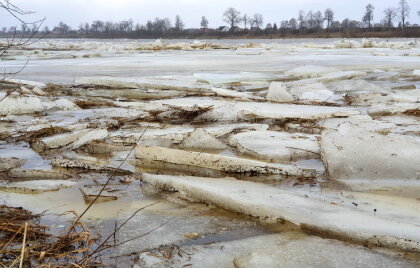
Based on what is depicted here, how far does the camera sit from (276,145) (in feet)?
9.58

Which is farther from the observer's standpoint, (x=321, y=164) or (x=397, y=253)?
(x=321, y=164)

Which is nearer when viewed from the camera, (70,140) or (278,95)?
(70,140)

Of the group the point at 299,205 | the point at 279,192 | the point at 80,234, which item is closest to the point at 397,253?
the point at 299,205

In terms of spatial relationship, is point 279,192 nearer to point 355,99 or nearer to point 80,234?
point 80,234

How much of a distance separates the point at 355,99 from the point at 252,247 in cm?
366

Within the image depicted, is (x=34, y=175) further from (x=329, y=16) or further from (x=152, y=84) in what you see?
(x=329, y=16)

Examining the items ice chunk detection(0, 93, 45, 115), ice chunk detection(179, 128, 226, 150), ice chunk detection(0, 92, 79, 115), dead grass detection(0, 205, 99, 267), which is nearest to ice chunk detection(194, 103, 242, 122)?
ice chunk detection(179, 128, 226, 150)

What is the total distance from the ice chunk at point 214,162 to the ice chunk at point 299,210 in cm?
Answer: 20

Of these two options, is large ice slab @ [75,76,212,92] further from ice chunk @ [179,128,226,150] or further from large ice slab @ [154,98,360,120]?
ice chunk @ [179,128,226,150]

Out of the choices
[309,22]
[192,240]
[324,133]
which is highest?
[309,22]

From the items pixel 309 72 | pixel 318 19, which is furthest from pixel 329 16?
pixel 309 72

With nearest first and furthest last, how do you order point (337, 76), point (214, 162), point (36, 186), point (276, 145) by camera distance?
point (36, 186) → point (214, 162) → point (276, 145) → point (337, 76)

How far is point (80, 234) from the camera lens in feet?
5.28

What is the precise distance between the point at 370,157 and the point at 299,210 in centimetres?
77
